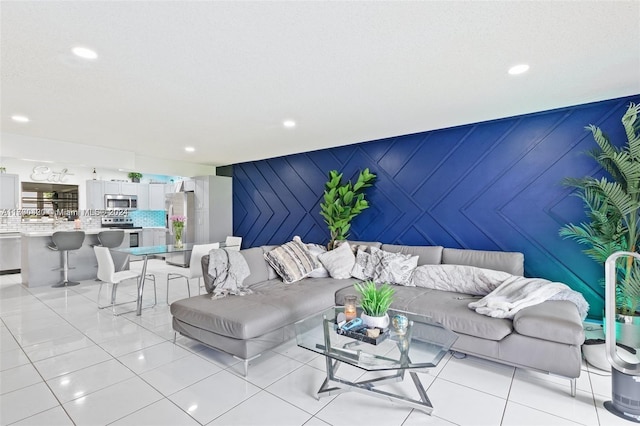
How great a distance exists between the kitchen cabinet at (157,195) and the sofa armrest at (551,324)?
898 cm

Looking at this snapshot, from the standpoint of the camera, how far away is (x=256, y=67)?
245 centimetres

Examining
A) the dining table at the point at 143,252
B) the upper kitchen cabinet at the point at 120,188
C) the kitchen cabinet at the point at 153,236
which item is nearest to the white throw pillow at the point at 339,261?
the dining table at the point at 143,252

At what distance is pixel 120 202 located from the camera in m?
8.01

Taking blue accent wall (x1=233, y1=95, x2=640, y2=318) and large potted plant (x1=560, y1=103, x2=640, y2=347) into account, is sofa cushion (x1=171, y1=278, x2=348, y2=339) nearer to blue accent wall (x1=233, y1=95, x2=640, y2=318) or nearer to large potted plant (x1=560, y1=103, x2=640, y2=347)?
blue accent wall (x1=233, y1=95, x2=640, y2=318)

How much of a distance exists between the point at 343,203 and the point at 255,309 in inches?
106

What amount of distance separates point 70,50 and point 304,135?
285 cm

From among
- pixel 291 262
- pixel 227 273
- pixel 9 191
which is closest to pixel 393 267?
pixel 291 262

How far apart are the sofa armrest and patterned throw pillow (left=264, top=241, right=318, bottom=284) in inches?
91.0

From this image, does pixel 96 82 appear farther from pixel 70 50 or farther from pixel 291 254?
pixel 291 254

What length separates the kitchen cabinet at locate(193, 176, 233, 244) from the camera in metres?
6.89

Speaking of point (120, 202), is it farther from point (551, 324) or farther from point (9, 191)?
point (551, 324)

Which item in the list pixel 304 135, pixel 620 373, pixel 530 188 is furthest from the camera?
pixel 304 135

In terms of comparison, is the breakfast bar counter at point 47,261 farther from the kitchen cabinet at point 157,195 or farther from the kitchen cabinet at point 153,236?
the kitchen cabinet at point 157,195

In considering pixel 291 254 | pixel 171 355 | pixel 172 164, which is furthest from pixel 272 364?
pixel 172 164
